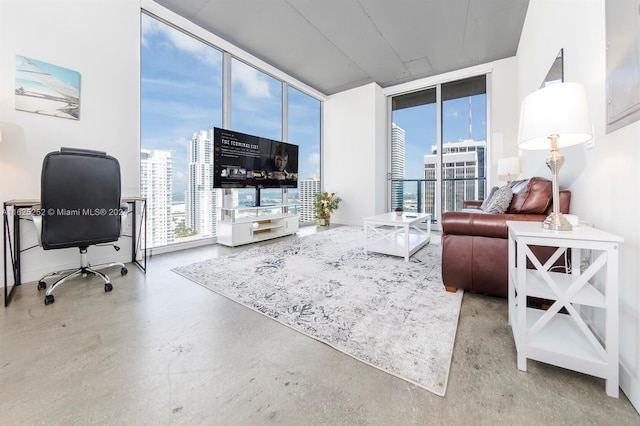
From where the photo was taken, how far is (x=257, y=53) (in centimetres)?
428

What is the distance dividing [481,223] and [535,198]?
37 centimetres

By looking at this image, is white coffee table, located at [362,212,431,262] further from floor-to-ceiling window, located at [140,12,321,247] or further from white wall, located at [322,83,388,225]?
floor-to-ceiling window, located at [140,12,321,247]

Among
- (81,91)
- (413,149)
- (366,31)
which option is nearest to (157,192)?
(81,91)

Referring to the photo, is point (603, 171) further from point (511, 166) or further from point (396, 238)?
point (511, 166)

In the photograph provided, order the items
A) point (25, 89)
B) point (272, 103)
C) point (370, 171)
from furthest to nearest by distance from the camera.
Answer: point (370, 171) < point (272, 103) < point (25, 89)

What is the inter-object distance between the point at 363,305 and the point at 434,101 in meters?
5.00

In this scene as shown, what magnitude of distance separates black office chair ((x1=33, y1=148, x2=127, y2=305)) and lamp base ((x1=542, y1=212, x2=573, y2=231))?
9.67ft

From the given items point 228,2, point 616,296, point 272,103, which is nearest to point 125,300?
point 616,296

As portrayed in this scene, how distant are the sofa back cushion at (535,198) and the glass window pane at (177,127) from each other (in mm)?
3742

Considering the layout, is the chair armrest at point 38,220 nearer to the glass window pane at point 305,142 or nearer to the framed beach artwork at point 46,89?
the framed beach artwork at point 46,89

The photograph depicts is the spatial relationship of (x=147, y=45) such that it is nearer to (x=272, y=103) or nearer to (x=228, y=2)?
(x=228, y=2)

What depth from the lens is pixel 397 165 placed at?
5797mm

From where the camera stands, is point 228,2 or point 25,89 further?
Answer: point 228,2

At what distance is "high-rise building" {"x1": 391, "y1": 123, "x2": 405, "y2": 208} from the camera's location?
5.70m
